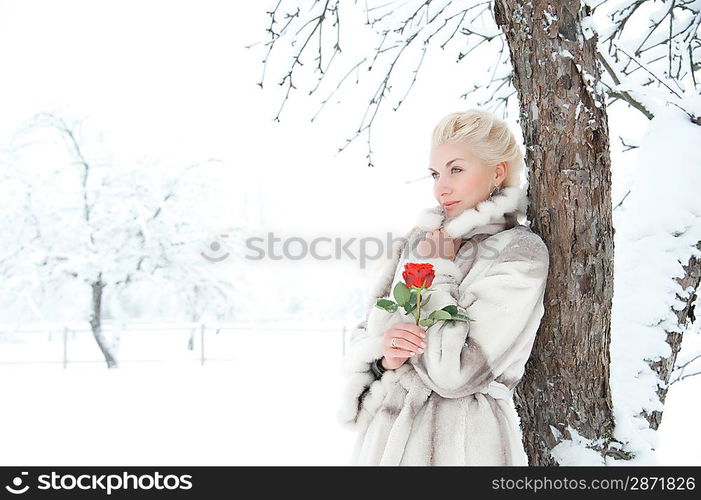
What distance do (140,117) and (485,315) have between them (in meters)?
14.9

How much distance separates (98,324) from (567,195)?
11.8 m

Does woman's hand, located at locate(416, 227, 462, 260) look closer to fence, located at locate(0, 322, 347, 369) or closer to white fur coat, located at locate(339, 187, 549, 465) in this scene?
white fur coat, located at locate(339, 187, 549, 465)

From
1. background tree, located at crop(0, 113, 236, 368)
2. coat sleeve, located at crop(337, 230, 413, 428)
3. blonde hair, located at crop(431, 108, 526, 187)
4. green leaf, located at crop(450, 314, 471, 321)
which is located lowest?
coat sleeve, located at crop(337, 230, 413, 428)

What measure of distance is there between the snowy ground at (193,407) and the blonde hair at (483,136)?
1901 millimetres

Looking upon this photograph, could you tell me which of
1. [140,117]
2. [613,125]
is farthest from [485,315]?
[140,117]

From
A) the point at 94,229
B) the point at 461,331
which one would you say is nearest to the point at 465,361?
the point at 461,331

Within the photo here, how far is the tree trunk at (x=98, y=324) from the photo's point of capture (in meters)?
11.9

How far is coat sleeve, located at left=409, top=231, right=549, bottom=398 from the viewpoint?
3.76ft

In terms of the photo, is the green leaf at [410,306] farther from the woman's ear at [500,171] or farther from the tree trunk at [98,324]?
the tree trunk at [98,324]

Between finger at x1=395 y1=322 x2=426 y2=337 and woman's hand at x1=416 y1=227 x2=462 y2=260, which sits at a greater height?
woman's hand at x1=416 y1=227 x2=462 y2=260

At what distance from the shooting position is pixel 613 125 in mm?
2518

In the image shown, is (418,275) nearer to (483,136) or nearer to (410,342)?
(410,342)

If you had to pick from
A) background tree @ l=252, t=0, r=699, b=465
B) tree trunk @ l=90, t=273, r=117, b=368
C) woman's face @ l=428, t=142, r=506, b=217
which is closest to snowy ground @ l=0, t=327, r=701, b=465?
tree trunk @ l=90, t=273, r=117, b=368

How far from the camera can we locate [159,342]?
12.9 metres
